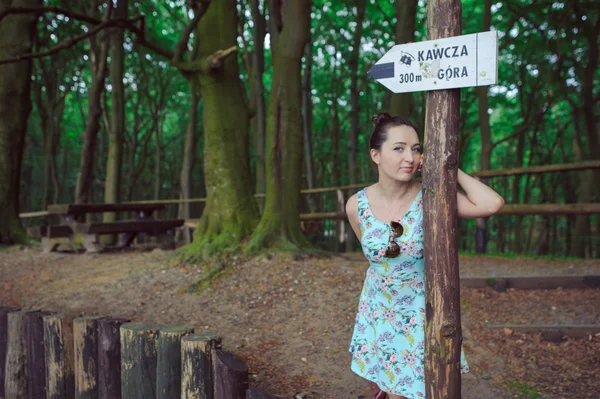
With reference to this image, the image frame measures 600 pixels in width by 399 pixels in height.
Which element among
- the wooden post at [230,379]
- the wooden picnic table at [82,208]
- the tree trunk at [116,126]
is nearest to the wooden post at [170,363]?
the wooden post at [230,379]

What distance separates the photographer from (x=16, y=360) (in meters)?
3.89

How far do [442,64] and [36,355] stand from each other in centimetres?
337

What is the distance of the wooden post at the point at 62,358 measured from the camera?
11.8 feet

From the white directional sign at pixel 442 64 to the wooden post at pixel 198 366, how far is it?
1.72 metres

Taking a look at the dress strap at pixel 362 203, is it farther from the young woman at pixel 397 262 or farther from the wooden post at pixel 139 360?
the wooden post at pixel 139 360

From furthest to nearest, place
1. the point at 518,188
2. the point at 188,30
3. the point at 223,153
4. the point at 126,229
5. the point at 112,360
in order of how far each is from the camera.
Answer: the point at 518,188 → the point at 126,229 → the point at 223,153 → the point at 188,30 → the point at 112,360

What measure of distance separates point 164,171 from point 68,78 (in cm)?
775

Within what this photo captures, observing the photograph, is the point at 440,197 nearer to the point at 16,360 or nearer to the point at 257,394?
the point at 257,394

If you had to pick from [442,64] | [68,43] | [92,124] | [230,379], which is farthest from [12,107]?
→ [442,64]

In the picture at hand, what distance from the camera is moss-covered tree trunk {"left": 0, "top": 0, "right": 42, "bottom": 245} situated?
35.1 feet

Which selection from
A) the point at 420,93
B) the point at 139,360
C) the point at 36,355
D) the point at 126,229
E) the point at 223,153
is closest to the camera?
the point at 139,360

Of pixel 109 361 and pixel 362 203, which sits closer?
pixel 362 203

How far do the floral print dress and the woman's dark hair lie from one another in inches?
13.4

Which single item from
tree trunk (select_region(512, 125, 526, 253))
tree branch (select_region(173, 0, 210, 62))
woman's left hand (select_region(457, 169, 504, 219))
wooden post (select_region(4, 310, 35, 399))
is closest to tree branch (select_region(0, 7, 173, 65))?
tree branch (select_region(173, 0, 210, 62))
